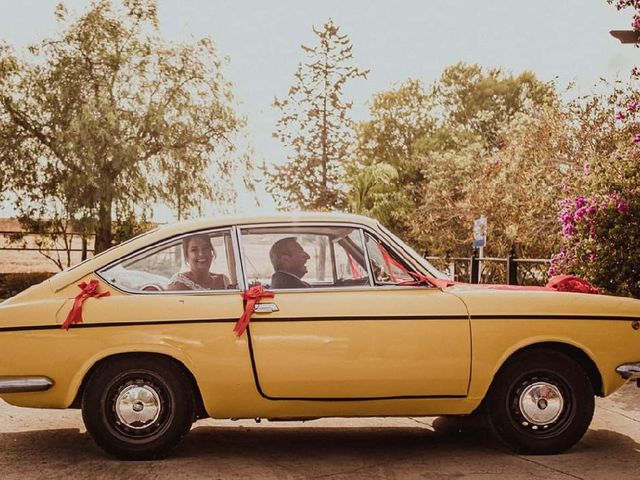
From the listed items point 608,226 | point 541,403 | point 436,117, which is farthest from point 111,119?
point 436,117

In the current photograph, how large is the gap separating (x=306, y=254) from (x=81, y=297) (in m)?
1.50

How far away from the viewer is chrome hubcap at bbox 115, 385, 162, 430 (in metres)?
5.52

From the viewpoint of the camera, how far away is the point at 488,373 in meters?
5.62

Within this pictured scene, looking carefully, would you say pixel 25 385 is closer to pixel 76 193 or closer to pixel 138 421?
pixel 138 421

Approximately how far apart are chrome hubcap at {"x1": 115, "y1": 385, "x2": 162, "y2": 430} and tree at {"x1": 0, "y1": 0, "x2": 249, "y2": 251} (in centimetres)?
2389

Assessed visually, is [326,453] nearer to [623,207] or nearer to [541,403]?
[541,403]

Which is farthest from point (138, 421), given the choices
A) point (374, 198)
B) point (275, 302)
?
point (374, 198)

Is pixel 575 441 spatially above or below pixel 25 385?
below

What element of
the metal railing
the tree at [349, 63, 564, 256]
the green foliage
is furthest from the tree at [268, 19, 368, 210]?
the green foliage

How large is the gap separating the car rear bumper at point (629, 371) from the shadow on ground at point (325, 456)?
1.75 ft

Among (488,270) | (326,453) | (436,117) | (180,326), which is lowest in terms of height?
(326,453)

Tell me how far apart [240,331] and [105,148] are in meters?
24.5

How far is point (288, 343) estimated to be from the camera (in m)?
5.47

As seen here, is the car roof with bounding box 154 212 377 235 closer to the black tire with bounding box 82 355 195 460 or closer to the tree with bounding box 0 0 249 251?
the black tire with bounding box 82 355 195 460
